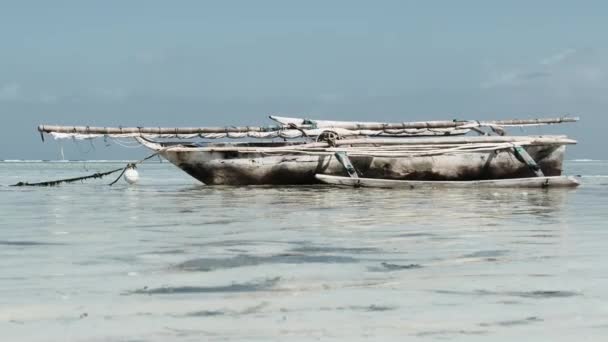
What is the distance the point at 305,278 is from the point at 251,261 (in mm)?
949

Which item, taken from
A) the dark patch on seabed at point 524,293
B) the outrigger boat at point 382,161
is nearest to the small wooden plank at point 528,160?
the outrigger boat at point 382,161

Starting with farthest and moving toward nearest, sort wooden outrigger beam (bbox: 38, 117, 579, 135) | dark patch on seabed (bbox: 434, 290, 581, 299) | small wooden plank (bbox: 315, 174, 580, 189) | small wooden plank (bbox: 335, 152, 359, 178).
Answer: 1. wooden outrigger beam (bbox: 38, 117, 579, 135)
2. small wooden plank (bbox: 335, 152, 359, 178)
3. small wooden plank (bbox: 315, 174, 580, 189)
4. dark patch on seabed (bbox: 434, 290, 581, 299)

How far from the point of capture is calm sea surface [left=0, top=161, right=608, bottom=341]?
3820mm

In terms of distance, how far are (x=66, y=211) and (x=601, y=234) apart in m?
7.35

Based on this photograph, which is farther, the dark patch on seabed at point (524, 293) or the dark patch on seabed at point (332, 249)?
the dark patch on seabed at point (332, 249)

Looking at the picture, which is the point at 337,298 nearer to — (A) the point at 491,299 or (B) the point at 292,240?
(A) the point at 491,299

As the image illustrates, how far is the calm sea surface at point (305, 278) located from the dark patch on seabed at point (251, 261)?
0.05 feet

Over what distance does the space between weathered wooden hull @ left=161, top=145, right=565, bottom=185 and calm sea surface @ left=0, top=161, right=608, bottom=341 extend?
10247mm

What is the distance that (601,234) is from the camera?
8.34 meters

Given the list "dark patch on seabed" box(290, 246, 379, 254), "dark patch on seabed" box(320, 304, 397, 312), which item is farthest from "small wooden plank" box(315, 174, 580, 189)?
"dark patch on seabed" box(320, 304, 397, 312)

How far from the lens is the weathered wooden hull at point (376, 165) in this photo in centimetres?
2077

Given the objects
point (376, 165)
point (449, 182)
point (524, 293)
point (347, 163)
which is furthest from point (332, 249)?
point (376, 165)

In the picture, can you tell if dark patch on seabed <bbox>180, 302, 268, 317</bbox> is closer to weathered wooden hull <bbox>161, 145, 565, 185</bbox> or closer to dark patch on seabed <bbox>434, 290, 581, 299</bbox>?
dark patch on seabed <bbox>434, 290, 581, 299</bbox>

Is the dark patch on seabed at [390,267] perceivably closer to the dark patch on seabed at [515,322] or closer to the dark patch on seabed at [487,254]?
the dark patch on seabed at [487,254]
